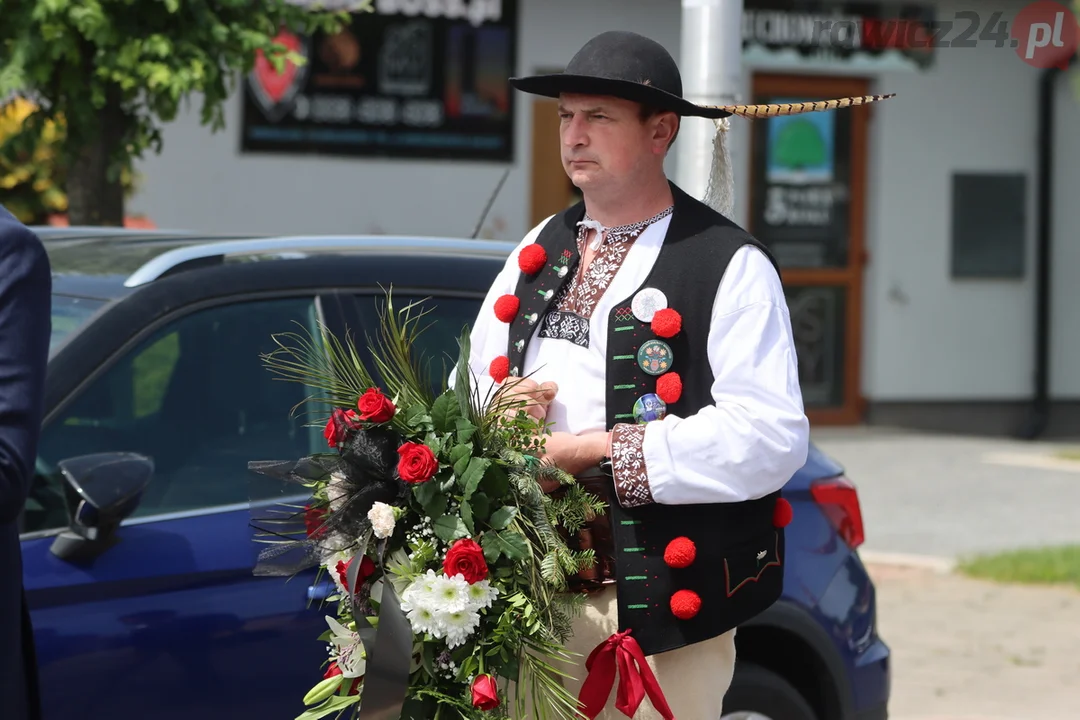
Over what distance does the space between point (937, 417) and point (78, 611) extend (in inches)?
426

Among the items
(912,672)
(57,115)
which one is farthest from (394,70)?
(912,672)

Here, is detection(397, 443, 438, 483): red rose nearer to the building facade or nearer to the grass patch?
the grass patch

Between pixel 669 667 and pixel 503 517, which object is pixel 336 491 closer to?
pixel 503 517

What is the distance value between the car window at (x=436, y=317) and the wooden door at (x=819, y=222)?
29.7 feet

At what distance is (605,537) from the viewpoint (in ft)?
8.46

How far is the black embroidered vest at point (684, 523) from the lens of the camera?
254cm

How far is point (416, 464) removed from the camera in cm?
231

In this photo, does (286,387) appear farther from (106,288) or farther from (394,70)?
(394,70)

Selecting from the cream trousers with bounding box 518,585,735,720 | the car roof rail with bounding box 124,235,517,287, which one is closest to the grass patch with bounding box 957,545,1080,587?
the car roof rail with bounding box 124,235,517,287

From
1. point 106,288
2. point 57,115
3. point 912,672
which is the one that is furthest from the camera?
point 912,672

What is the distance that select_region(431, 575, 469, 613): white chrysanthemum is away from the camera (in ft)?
7.53

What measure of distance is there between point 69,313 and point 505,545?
5.08ft

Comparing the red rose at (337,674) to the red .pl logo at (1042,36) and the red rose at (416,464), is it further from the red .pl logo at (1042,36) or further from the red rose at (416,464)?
the red .pl logo at (1042,36)

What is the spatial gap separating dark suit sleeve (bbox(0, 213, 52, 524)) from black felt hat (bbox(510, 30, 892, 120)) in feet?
3.07
